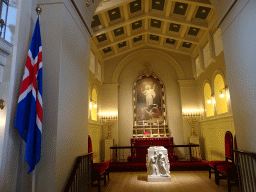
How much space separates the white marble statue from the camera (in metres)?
5.65

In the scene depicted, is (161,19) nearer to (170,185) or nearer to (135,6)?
(135,6)

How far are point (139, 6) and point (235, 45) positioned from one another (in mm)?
5362

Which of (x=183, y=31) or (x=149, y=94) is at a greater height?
(x=183, y=31)

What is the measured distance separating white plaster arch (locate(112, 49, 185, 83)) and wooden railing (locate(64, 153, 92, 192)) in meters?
7.33

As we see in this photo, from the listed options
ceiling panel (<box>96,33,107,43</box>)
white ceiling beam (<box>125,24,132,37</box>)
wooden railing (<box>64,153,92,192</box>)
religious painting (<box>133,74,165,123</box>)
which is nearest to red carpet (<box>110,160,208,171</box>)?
religious painting (<box>133,74,165,123</box>)

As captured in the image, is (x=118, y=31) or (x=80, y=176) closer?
(x=80, y=176)

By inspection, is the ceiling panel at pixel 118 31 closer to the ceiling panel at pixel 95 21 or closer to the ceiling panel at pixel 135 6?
the ceiling panel at pixel 135 6

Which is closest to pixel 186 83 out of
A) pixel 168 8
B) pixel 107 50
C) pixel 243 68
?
pixel 168 8

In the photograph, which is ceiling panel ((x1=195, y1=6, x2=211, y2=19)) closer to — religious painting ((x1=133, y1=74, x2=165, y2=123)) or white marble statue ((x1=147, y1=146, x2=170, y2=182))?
religious painting ((x1=133, y1=74, x2=165, y2=123))

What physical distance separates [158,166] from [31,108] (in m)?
4.37

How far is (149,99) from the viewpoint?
1048 cm

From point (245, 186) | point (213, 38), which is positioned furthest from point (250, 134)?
point (213, 38)

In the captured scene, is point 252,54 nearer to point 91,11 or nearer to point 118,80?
point 91,11

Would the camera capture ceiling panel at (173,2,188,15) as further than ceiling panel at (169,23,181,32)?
No
